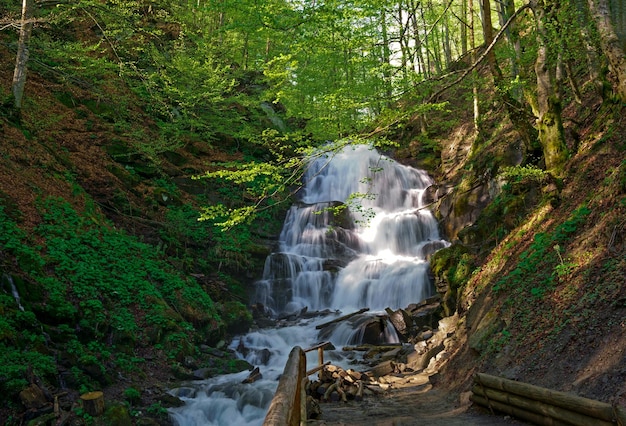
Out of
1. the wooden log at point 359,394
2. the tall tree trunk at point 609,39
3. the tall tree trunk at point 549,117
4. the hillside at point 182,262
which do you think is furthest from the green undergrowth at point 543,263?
the wooden log at point 359,394

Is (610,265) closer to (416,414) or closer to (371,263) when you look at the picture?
(416,414)

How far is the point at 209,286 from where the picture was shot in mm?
13656

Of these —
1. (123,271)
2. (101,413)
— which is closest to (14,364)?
(101,413)

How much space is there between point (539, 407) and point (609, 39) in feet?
18.0

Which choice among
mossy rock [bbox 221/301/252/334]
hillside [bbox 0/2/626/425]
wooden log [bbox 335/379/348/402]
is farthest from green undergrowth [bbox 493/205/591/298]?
mossy rock [bbox 221/301/252/334]

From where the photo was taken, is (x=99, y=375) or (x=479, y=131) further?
(x=479, y=131)

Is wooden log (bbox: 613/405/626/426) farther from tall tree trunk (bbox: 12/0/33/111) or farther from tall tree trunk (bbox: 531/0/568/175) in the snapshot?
tall tree trunk (bbox: 12/0/33/111)

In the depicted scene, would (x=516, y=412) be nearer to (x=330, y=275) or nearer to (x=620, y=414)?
(x=620, y=414)

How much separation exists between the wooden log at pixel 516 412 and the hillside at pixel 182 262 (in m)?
Result: 0.48

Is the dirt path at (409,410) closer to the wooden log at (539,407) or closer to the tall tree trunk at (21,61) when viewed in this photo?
the wooden log at (539,407)

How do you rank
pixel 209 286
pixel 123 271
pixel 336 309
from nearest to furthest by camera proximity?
pixel 123 271 → pixel 209 286 → pixel 336 309

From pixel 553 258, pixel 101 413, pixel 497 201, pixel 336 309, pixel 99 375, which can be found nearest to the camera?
pixel 101 413

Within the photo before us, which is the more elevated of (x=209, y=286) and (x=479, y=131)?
(x=479, y=131)

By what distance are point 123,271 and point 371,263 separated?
32.1ft
